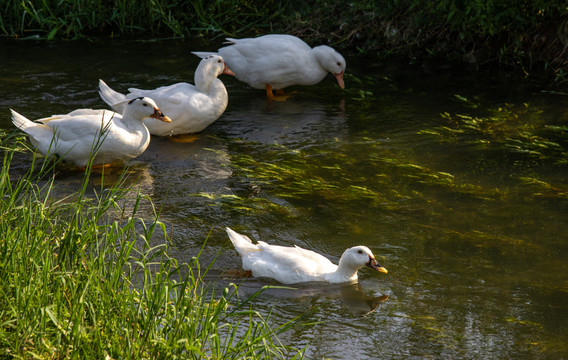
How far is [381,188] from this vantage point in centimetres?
646

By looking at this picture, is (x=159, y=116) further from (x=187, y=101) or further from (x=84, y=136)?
(x=84, y=136)

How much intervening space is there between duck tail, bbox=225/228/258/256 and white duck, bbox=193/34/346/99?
13.2ft

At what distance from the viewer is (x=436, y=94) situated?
9.05 metres

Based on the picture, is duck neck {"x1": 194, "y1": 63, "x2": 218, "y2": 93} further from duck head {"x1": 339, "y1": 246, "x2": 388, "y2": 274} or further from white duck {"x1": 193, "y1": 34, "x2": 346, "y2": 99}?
duck head {"x1": 339, "y1": 246, "x2": 388, "y2": 274}

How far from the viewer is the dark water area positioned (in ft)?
14.9

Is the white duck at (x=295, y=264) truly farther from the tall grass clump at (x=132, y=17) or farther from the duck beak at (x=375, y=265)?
the tall grass clump at (x=132, y=17)

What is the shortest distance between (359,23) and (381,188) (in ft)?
15.8

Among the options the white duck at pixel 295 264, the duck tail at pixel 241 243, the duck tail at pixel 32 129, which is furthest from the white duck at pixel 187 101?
the white duck at pixel 295 264

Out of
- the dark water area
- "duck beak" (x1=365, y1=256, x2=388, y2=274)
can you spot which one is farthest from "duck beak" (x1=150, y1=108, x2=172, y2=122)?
"duck beak" (x1=365, y1=256, x2=388, y2=274)

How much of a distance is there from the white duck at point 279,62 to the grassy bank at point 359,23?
1550 millimetres

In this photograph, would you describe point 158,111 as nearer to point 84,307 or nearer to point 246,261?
point 246,261

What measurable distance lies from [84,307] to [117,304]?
148mm

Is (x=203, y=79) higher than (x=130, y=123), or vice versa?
(x=203, y=79)

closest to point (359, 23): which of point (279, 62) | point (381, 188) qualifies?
point (279, 62)
